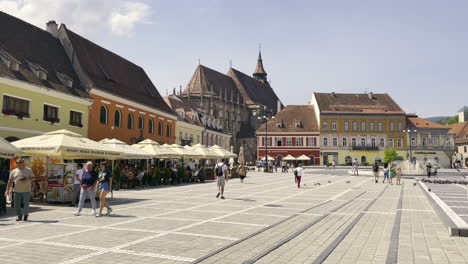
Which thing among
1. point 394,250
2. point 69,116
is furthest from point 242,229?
point 69,116

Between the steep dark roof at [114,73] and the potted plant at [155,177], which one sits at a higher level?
the steep dark roof at [114,73]

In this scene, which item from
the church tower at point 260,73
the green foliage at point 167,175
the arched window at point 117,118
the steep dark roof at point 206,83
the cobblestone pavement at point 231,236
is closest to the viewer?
the cobblestone pavement at point 231,236

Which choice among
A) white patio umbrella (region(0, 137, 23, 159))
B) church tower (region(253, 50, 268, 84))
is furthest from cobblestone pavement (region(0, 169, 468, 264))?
church tower (region(253, 50, 268, 84))

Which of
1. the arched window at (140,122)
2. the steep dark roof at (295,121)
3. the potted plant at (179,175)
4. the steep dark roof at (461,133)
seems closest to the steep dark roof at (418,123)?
the steep dark roof at (461,133)

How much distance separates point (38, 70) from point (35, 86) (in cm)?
194

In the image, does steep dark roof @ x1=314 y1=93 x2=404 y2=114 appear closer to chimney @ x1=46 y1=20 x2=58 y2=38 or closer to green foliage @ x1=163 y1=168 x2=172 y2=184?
chimney @ x1=46 y1=20 x2=58 y2=38

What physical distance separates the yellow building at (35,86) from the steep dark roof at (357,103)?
50807mm

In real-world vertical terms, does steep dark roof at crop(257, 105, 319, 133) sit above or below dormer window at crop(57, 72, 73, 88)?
above

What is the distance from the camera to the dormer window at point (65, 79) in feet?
91.8

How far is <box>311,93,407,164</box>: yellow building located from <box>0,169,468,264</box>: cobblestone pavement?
59245mm

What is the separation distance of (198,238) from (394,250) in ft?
12.8

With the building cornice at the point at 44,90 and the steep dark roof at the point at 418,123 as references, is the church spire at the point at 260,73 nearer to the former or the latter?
the steep dark roof at the point at 418,123

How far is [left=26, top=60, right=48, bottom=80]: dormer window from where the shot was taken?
83.0 feet

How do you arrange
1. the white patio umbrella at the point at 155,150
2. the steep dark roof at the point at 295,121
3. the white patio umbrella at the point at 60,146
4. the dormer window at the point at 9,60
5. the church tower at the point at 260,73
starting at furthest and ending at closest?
the church tower at the point at 260,73, the steep dark roof at the point at 295,121, the white patio umbrella at the point at 155,150, the dormer window at the point at 9,60, the white patio umbrella at the point at 60,146
